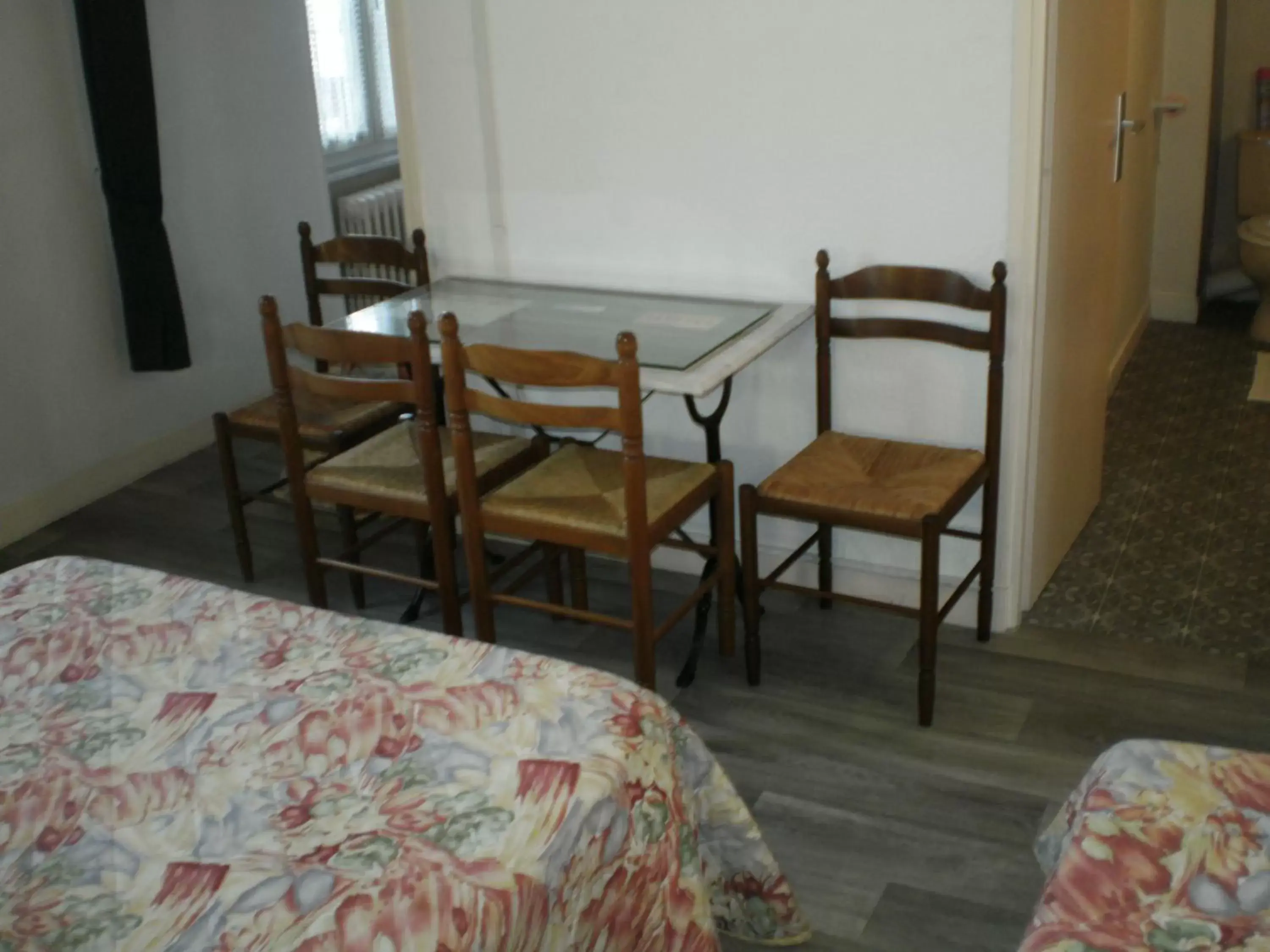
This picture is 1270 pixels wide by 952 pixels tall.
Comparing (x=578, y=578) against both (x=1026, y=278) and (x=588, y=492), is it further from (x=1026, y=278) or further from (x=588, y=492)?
(x=1026, y=278)

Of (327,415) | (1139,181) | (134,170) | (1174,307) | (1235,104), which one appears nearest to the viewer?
(327,415)

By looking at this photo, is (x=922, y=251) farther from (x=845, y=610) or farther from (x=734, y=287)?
(x=845, y=610)

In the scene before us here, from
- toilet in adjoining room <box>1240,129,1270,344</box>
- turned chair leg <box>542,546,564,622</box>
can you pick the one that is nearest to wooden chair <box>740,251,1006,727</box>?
turned chair leg <box>542,546,564,622</box>

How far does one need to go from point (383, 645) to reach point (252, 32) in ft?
10.3

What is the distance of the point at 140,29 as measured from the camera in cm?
390

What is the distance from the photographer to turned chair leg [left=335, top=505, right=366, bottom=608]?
328 cm

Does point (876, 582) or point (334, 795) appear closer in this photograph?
point (334, 795)

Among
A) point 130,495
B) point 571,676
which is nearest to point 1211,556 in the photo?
point 571,676

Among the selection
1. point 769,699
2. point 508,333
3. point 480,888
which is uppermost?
point 508,333

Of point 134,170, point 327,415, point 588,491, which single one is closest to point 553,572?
point 588,491

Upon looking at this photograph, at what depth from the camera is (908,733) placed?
2768mm

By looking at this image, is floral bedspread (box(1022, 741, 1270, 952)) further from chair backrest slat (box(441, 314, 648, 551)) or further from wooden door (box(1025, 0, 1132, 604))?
wooden door (box(1025, 0, 1132, 604))

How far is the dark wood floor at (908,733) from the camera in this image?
231 cm

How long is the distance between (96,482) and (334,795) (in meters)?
2.78
